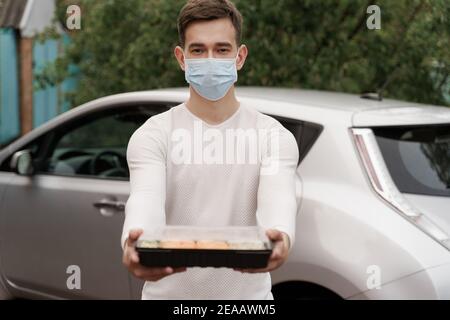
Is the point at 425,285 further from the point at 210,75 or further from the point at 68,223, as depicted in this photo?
the point at 68,223

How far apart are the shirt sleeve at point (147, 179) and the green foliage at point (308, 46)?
457 cm

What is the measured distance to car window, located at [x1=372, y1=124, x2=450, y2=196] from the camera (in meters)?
4.05

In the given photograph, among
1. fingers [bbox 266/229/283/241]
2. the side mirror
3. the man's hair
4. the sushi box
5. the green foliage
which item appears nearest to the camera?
the sushi box

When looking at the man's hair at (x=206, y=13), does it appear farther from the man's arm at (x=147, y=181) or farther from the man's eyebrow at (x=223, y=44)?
the man's arm at (x=147, y=181)

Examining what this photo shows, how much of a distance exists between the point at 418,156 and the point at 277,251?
204cm

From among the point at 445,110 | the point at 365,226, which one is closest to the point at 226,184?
the point at 365,226

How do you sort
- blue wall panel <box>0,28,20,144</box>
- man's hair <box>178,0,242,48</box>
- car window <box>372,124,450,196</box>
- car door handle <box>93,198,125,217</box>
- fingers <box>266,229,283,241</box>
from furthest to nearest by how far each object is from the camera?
blue wall panel <box>0,28,20,144</box>, car door handle <box>93,198,125,217</box>, car window <box>372,124,450,196</box>, man's hair <box>178,0,242,48</box>, fingers <box>266,229,283,241</box>

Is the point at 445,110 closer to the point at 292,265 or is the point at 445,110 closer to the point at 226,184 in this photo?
the point at 292,265

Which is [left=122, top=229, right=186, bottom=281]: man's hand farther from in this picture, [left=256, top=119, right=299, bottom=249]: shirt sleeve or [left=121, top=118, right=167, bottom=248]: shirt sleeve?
[left=256, top=119, right=299, bottom=249]: shirt sleeve

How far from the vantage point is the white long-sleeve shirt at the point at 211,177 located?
250 cm

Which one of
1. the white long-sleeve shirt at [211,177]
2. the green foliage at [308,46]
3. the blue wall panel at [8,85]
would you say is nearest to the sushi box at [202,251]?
the white long-sleeve shirt at [211,177]

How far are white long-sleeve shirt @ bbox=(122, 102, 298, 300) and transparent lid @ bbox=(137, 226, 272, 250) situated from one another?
0.15 m

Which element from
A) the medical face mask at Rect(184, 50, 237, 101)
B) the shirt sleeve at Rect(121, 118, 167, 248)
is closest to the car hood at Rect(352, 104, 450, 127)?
the medical face mask at Rect(184, 50, 237, 101)
